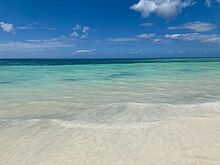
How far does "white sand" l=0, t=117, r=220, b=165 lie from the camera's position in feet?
11.4

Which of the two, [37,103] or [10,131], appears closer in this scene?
[10,131]

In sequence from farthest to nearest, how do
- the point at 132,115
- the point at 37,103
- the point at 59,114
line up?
the point at 37,103 → the point at 59,114 → the point at 132,115

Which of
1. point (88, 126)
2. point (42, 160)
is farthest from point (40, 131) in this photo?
point (42, 160)

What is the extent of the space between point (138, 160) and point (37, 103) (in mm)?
5408

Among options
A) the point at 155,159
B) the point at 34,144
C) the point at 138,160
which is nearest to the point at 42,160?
the point at 34,144

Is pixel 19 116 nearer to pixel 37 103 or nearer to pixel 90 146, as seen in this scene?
pixel 37 103

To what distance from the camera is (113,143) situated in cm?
409

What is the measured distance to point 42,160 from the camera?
3.56 m

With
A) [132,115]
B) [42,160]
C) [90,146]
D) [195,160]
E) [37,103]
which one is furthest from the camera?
[37,103]

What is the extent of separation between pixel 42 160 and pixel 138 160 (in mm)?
1596

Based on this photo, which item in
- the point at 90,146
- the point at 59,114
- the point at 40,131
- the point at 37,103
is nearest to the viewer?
the point at 90,146

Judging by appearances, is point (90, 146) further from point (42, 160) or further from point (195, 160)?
point (195, 160)

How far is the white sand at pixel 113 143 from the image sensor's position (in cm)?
348

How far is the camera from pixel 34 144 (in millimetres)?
4195
